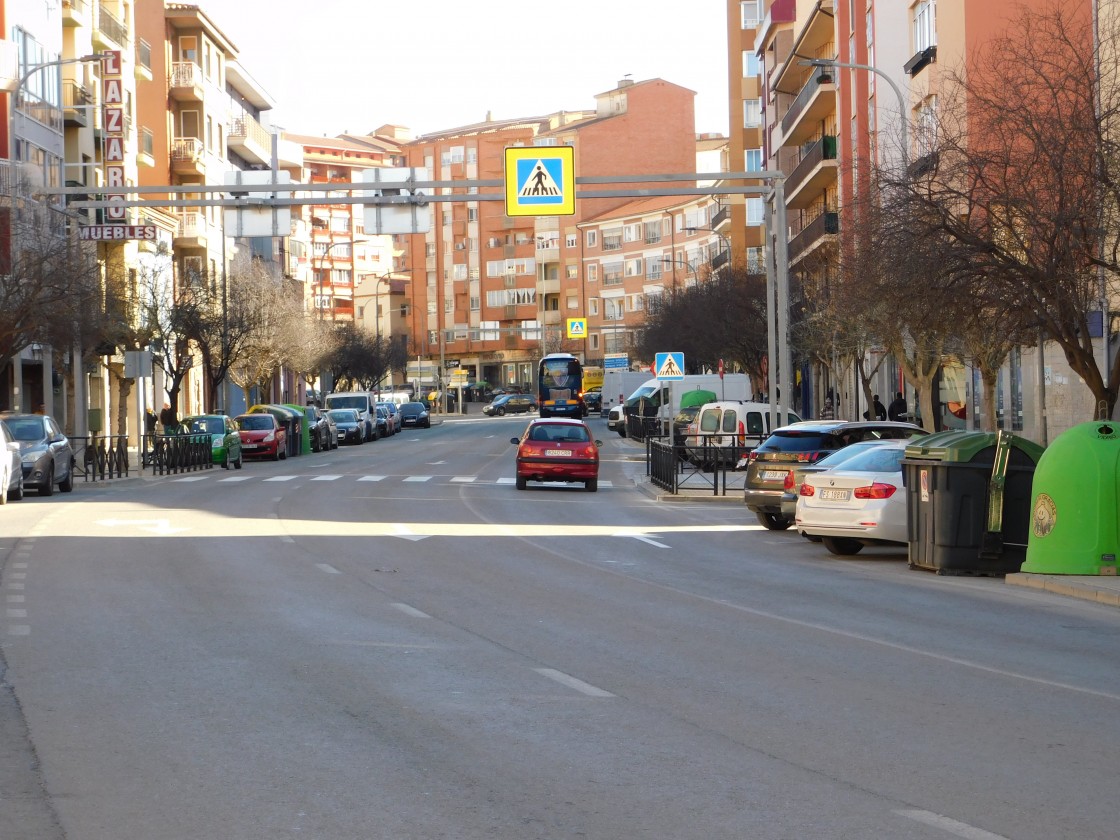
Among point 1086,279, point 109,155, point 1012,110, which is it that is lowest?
point 1086,279

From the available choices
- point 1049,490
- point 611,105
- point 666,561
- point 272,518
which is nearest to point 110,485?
point 272,518

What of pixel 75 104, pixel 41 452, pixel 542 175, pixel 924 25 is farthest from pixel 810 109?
pixel 41 452

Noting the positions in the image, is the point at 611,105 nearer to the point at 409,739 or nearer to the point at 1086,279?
the point at 1086,279

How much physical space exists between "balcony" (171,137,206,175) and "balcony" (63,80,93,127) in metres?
16.9

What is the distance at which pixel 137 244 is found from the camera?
69.2m

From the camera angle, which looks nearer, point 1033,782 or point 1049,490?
point 1033,782

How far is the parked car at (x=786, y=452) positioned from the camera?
24.9 meters

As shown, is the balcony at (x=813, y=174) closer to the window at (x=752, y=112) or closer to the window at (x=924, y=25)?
the window at (x=924, y=25)

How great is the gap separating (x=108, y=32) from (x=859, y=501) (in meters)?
54.2

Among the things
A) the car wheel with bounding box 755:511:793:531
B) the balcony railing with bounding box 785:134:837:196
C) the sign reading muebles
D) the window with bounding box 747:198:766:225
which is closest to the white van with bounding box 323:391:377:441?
the balcony railing with bounding box 785:134:837:196

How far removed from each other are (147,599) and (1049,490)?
29.9ft

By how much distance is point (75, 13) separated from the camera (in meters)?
62.2

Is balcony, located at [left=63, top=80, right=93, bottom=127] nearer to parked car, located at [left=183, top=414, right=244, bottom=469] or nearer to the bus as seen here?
parked car, located at [left=183, top=414, right=244, bottom=469]

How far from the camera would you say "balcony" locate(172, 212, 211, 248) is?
255 ft
